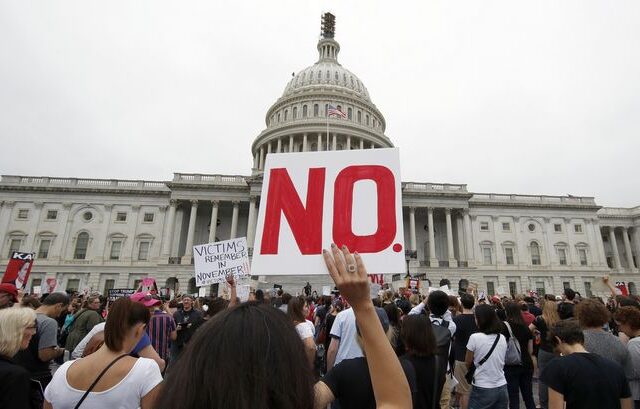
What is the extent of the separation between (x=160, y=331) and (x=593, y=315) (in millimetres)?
6066

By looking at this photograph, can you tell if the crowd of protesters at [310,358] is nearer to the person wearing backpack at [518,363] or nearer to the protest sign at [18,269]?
the person wearing backpack at [518,363]

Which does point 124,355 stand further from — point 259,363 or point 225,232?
point 225,232

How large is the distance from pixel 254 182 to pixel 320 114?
21.4 m

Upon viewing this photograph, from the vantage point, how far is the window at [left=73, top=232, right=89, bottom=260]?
43241mm

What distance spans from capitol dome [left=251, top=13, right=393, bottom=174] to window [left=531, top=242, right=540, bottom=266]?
26.3 meters

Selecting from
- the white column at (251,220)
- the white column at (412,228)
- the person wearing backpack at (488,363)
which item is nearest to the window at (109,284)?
the white column at (251,220)

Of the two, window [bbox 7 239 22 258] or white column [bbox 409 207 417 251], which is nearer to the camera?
window [bbox 7 239 22 258]

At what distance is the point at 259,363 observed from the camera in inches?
48.5

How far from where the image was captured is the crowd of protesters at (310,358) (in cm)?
123

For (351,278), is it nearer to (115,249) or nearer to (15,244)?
(115,249)

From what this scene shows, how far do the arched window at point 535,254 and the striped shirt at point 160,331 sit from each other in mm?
51365

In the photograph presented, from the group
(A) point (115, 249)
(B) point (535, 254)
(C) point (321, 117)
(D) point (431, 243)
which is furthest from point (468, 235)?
(A) point (115, 249)

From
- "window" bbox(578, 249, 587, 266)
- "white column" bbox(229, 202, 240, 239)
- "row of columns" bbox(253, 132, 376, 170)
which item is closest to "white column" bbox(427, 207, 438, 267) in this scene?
"row of columns" bbox(253, 132, 376, 170)

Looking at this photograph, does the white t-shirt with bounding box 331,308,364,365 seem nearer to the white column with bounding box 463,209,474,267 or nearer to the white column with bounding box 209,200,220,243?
the white column with bounding box 209,200,220,243
